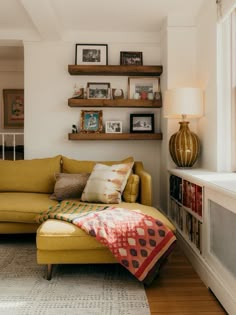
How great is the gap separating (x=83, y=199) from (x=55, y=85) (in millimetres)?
1758

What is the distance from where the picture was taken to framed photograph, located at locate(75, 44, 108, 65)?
13.3 ft

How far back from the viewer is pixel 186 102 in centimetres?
317

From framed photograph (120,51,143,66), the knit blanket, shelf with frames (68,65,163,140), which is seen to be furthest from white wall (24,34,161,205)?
the knit blanket

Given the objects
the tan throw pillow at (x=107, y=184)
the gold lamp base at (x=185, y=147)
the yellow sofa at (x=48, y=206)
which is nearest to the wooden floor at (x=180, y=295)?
the yellow sofa at (x=48, y=206)

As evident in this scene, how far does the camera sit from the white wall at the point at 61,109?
161 inches

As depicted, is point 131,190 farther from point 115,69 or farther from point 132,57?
point 132,57

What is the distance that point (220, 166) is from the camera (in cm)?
292

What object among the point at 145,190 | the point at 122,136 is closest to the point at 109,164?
the point at 122,136

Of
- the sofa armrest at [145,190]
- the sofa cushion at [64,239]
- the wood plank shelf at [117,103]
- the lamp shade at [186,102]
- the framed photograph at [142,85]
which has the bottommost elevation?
the sofa cushion at [64,239]

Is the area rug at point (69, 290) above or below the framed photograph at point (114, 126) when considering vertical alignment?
below

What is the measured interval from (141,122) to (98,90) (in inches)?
26.4

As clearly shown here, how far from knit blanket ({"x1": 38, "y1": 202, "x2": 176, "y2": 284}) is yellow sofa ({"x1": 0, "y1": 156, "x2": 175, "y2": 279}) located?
0.09 metres

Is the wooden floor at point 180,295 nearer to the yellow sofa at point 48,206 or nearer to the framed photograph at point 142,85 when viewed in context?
the yellow sofa at point 48,206

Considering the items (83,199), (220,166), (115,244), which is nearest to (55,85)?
(83,199)
